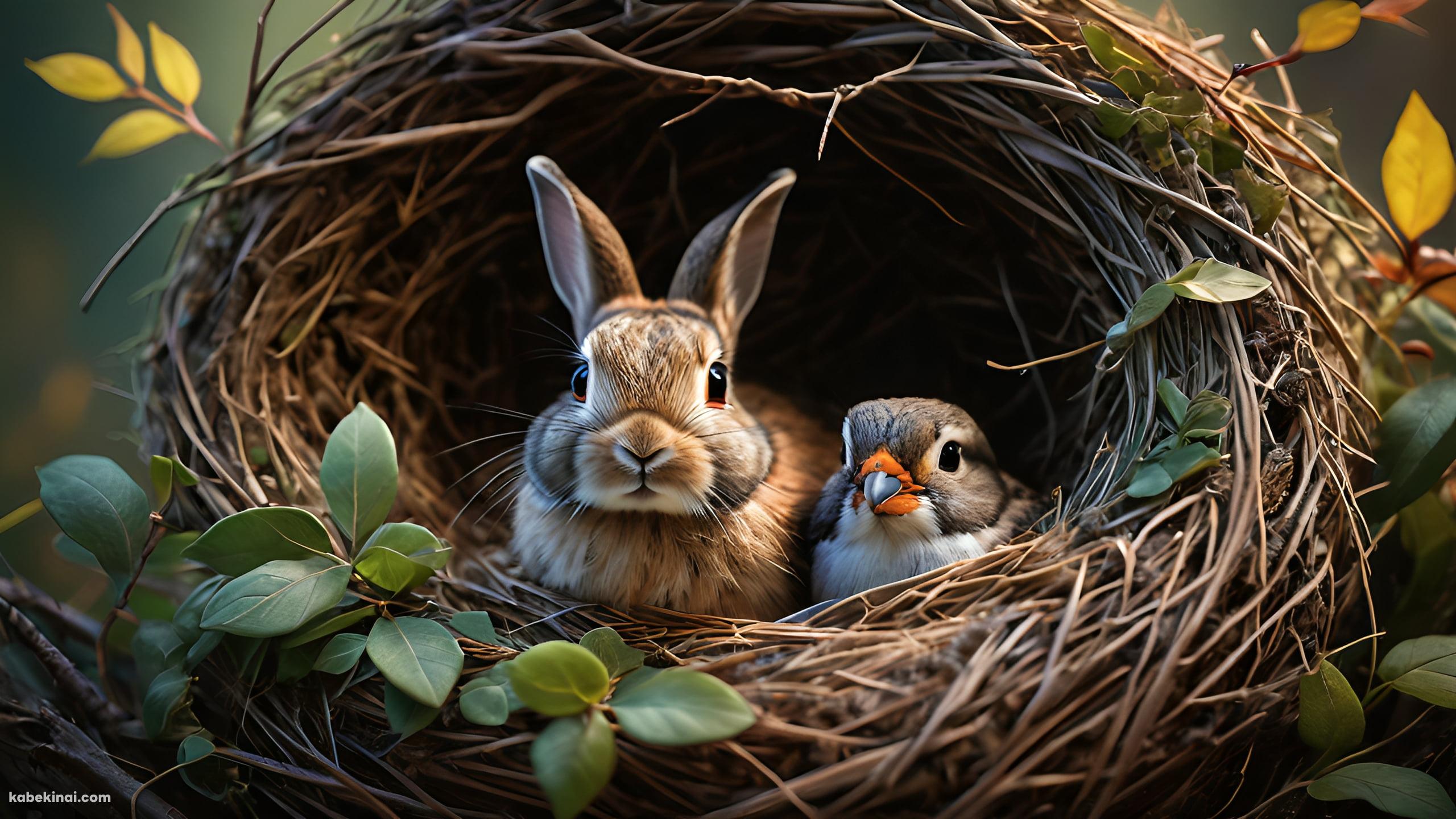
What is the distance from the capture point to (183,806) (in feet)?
5.41

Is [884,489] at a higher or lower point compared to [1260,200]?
lower

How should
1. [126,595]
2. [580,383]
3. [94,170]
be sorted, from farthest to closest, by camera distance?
[94,170] < [580,383] < [126,595]

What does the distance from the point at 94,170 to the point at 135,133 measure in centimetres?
65

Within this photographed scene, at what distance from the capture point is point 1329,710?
4.44ft

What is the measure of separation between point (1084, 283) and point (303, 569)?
1.75 m

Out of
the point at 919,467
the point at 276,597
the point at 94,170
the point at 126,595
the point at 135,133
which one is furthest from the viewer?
the point at 94,170

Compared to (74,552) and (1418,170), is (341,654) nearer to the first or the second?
(74,552)

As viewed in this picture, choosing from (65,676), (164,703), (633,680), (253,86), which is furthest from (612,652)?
(253,86)

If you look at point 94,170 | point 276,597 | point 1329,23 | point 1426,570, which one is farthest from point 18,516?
point 1426,570

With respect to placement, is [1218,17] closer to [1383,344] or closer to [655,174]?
[1383,344]

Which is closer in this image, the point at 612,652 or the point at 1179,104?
the point at 612,652

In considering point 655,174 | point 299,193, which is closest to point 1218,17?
point 655,174

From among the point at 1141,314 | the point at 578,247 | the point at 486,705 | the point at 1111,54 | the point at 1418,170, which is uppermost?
the point at 1111,54

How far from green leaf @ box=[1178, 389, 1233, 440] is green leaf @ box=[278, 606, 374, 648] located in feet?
4.85
